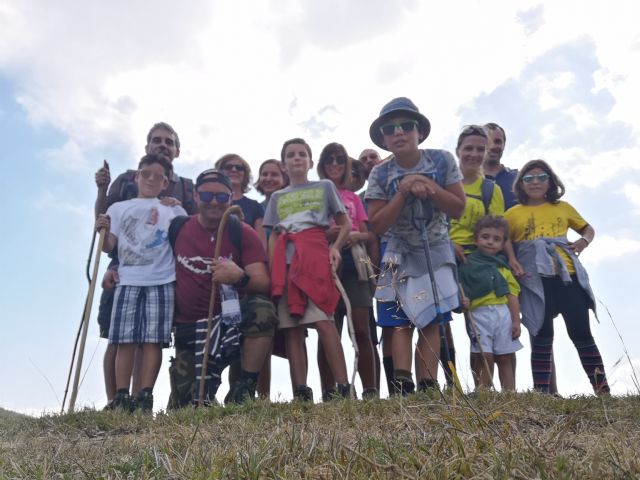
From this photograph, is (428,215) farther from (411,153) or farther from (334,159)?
(334,159)

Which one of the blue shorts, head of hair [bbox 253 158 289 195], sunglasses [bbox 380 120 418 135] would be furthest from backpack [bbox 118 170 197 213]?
the blue shorts

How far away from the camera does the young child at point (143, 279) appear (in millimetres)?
5492

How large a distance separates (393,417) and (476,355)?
2.44 metres

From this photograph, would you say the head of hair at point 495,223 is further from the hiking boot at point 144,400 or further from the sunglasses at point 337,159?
the hiking boot at point 144,400

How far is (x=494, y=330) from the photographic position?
18.3 feet

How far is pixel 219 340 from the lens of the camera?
5.52m

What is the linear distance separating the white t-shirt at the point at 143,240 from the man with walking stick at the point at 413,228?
6.25ft

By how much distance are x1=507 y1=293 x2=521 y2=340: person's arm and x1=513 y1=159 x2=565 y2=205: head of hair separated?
0.97m

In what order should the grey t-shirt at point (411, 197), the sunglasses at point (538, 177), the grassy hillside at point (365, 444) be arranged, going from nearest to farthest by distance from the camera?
the grassy hillside at point (365, 444), the grey t-shirt at point (411, 197), the sunglasses at point (538, 177)

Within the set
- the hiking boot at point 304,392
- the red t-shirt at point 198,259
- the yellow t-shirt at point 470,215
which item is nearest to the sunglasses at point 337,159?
the red t-shirt at point 198,259

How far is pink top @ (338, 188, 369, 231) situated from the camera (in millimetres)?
6095

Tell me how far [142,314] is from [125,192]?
4.64ft

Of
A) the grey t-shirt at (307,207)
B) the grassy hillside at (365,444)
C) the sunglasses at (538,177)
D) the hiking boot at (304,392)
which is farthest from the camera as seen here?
the sunglasses at (538,177)

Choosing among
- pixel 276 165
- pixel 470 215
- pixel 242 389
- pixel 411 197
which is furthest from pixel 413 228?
pixel 276 165
